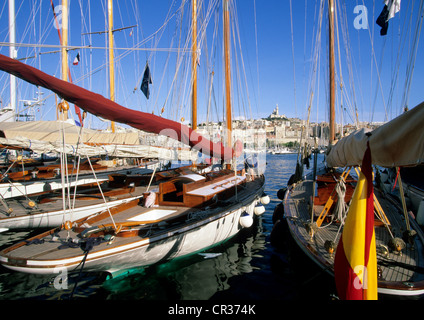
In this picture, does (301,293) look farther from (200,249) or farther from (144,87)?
(144,87)

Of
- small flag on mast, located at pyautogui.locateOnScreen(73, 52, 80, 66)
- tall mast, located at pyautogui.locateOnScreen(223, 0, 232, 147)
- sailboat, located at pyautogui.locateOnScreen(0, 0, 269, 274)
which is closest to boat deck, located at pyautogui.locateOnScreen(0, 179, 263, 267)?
sailboat, located at pyautogui.locateOnScreen(0, 0, 269, 274)

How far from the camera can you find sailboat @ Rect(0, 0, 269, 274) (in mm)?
4777

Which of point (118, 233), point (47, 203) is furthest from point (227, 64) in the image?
point (47, 203)

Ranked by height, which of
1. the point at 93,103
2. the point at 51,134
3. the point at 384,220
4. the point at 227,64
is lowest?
the point at 384,220

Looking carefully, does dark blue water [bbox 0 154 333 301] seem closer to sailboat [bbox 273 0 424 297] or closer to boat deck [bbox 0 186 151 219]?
sailboat [bbox 273 0 424 297]

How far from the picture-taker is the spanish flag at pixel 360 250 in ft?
9.26

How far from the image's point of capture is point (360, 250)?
2824 millimetres

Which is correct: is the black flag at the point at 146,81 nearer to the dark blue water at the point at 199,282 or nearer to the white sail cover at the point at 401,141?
the dark blue water at the point at 199,282

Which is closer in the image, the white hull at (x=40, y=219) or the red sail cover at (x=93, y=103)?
the red sail cover at (x=93, y=103)

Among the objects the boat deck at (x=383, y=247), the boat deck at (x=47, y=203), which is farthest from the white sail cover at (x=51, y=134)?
the boat deck at (x=383, y=247)

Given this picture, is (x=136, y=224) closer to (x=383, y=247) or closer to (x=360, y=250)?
(x=360, y=250)

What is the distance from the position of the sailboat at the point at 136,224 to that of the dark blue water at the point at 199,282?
0.48 meters

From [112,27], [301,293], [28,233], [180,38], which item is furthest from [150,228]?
[112,27]

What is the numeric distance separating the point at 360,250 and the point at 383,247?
120 inches
